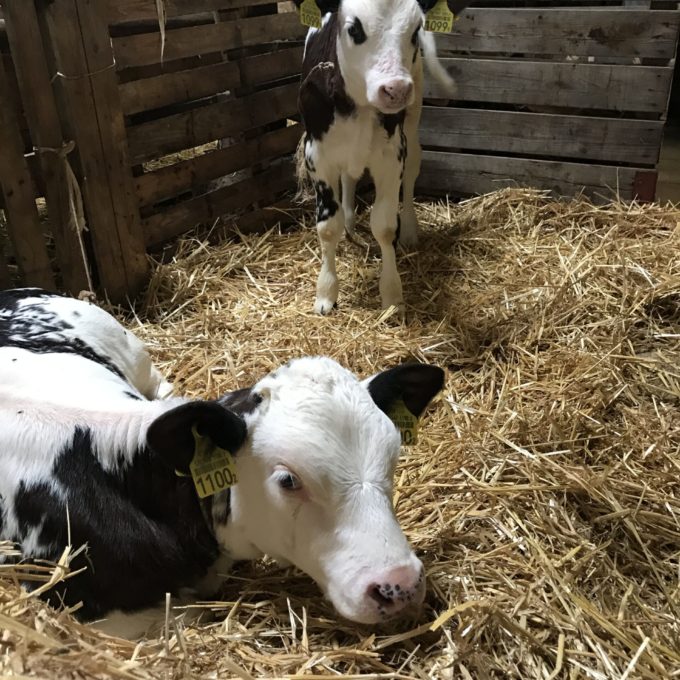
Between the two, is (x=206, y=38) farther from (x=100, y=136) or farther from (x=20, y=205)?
(x=20, y=205)

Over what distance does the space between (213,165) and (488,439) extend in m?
3.05

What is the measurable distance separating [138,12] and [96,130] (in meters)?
0.86

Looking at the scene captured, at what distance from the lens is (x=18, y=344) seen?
2.59 m

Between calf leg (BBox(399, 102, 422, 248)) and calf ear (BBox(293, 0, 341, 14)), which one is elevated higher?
calf ear (BBox(293, 0, 341, 14))

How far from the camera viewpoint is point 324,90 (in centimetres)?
395

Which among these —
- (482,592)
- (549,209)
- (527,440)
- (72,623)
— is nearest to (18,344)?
(72,623)

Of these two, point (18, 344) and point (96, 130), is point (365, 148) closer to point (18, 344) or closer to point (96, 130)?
point (96, 130)

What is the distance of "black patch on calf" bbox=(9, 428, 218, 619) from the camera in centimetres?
202

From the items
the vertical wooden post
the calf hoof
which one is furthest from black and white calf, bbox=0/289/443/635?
the calf hoof

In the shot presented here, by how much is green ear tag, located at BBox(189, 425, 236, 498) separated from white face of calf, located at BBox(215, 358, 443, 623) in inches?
2.0

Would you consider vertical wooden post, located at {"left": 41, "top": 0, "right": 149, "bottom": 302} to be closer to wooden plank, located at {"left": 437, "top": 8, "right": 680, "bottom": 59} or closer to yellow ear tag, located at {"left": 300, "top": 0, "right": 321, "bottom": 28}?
yellow ear tag, located at {"left": 300, "top": 0, "right": 321, "bottom": 28}

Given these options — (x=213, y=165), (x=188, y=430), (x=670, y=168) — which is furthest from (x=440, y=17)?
(x=670, y=168)

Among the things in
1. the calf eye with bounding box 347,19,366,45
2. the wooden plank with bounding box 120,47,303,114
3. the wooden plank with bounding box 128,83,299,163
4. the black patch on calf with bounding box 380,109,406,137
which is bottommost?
the wooden plank with bounding box 128,83,299,163

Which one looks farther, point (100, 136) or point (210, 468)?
point (100, 136)
